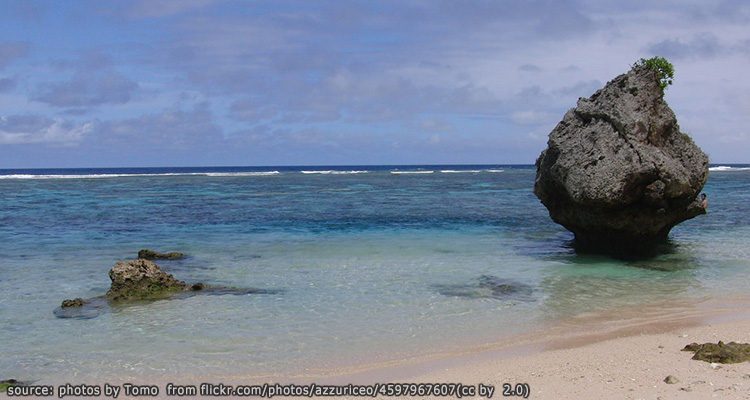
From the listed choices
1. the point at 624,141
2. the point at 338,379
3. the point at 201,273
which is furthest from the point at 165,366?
the point at 624,141

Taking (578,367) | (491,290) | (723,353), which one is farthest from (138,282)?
(723,353)

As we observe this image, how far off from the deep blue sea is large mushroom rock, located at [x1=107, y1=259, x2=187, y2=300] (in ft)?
1.98

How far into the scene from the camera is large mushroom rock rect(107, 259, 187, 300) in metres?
12.3

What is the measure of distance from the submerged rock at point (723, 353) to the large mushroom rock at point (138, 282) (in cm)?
975

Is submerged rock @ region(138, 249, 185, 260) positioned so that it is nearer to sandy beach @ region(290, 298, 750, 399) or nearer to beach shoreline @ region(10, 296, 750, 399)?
beach shoreline @ region(10, 296, 750, 399)

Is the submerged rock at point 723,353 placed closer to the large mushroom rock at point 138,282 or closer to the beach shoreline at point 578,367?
the beach shoreline at point 578,367

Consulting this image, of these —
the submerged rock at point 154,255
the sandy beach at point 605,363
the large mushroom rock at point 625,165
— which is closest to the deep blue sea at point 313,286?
the submerged rock at point 154,255

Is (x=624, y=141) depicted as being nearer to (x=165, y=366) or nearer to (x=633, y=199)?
(x=633, y=199)

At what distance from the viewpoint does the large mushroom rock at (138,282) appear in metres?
12.3

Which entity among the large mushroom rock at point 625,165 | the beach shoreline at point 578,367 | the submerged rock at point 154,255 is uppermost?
the large mushroom rock at point 625,165

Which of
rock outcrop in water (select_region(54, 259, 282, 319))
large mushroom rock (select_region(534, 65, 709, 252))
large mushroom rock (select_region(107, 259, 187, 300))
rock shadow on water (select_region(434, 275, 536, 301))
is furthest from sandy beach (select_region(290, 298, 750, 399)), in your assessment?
large mushroom rock (select_region(107, 259, 187, 300))

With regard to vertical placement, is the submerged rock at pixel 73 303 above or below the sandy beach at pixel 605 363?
above

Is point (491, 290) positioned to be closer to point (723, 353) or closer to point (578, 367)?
point (578, 367)

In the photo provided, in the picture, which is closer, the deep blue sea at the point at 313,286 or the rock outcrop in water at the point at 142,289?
the deep blue sea at the point at 313,286
